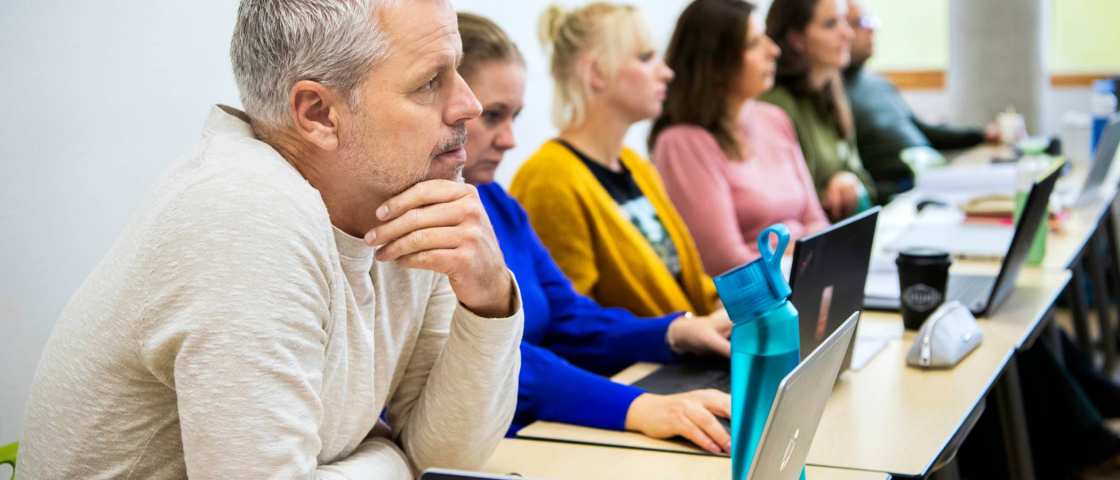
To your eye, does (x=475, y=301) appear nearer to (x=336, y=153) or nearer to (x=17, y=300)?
(x=336, y=153)

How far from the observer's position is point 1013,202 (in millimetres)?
3408

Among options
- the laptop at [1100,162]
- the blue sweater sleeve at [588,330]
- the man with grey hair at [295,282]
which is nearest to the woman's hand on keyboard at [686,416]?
the man with grey hair at [295,282]

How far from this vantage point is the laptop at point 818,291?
1641 mm

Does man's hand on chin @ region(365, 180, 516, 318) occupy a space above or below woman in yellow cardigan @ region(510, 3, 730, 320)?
above

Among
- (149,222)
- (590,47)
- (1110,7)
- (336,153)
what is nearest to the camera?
(149,222)

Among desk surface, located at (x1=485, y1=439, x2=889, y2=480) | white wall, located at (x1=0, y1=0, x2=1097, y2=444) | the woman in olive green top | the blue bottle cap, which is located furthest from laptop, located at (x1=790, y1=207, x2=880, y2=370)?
the woman in olive green top

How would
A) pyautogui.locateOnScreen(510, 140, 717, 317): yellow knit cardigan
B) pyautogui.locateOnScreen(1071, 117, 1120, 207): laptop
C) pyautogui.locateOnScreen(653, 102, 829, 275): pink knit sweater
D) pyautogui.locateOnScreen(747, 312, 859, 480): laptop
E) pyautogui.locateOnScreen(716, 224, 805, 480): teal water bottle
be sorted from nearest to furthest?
pyautogui.locateOnScreen(747, 312, 859, 480): laptop, pyautogui.locateOnScreen(716, 224, 805, 480): teal water bottle, pyautogui.locateOnScreen(510, 140, 717, 317): yellow knit cardigan, pyautogui.locateOnScreen(653, 102, 829, 275): pink knit sweater, pyautogui.locateOnScreen(1071, 117, 1120, 207): laptop

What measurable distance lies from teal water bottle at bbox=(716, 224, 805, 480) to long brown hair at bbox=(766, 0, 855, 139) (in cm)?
293

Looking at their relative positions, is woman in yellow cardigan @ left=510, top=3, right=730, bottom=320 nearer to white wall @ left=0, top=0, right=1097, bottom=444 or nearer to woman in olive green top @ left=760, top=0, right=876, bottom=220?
white wall @ left=0, top=0, right=1097, bottom=444

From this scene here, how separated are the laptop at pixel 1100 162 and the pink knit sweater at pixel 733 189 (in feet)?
3.11

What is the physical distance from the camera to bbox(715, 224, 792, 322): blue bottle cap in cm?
118

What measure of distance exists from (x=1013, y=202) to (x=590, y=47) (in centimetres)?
151

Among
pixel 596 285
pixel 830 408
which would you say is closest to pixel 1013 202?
pixel 596 285

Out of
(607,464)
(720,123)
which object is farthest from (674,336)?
(720,123)
